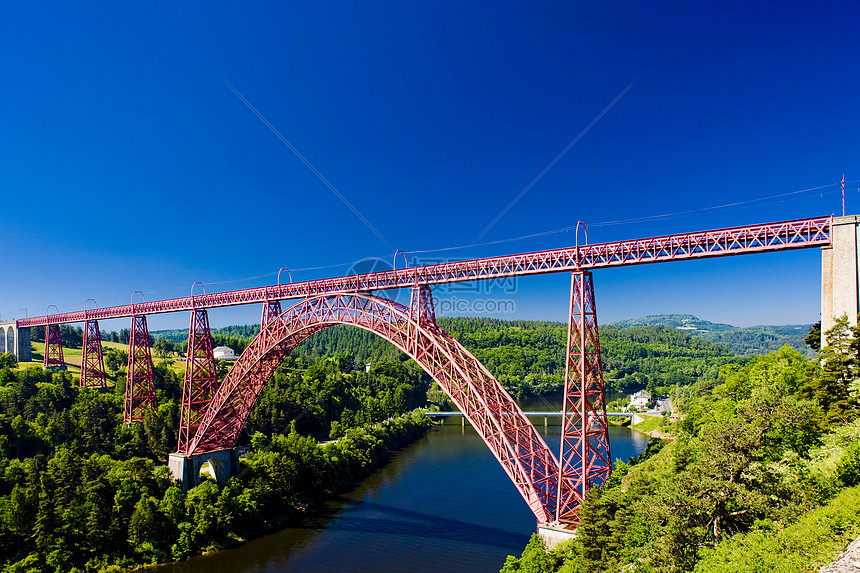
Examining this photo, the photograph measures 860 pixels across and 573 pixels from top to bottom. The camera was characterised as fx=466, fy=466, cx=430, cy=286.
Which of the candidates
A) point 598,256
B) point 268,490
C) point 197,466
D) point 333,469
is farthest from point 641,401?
point 598,256

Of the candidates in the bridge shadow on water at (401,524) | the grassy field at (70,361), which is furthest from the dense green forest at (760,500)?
the grassy field at (70,361)

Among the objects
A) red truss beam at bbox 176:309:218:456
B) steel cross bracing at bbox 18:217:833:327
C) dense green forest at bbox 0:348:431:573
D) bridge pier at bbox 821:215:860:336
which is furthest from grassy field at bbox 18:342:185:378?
bridge pier at bbox 821:215:860:336

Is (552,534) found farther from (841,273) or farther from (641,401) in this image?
(641,401)

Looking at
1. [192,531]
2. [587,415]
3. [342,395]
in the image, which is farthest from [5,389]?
[587,415]

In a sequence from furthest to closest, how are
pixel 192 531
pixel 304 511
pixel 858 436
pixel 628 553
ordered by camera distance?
pixel 304 511 → pixel 192 531 → pixel 628 553 → pixel 858 436

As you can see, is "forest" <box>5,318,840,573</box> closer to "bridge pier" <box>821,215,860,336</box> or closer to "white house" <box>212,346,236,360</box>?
"bridge pier" <box>821,215,860,336</box>

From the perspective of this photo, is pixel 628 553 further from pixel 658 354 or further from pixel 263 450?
pixel 658 354

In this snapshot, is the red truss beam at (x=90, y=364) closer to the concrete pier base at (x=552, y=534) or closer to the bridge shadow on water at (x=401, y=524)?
the bridge shadow on water at (x=401, y=524)
